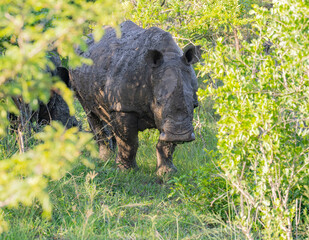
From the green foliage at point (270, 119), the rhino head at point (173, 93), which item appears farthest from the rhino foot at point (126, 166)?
the green foliage at point (270, 119)

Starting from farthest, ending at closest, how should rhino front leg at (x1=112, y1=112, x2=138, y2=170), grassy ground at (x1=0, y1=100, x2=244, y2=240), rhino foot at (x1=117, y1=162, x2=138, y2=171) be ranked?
1. rhino foot at (x1=117, y1=162, x2=138, y2=171)
2. rhino front leg at (x1=112, y1=112, x2=138, y2=170)
3. grassy ground at (x1=0, y1=100, x2=244, y2=240)

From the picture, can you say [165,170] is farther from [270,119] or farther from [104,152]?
[270,119]

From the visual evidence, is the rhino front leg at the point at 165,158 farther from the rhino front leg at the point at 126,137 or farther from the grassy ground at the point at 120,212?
the rhino front leg at the point at 126,137

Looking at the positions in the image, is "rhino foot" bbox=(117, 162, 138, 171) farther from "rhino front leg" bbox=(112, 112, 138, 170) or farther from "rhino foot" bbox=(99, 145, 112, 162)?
"rhino foot" bbox=(99, 145, 112, 162)

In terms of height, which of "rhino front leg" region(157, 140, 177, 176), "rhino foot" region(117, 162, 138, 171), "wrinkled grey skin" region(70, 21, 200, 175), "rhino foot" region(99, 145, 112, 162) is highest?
"wrinkled grey skin" region(70, 21, 200, 175)

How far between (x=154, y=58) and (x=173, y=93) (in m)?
0.61

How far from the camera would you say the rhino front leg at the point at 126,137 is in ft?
19.8

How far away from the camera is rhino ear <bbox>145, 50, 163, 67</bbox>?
567cm

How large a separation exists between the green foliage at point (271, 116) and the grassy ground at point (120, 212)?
380mm

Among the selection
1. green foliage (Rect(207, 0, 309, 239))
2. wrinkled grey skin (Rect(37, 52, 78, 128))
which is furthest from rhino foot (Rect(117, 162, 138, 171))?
green foliage (Rect(207, 0, 309, 239))

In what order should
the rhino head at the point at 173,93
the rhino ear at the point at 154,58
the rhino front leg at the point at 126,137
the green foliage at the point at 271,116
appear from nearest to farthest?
the green foliage at the point at 271,116
the rhino head at the point at 173,93
the rhino ear at the point at 154,58
the rhino front leg at the point at 126,137

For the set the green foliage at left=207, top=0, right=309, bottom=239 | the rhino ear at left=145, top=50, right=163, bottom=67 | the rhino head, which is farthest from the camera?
the rhino ear at left=145, top=50, right=163, bottom=67

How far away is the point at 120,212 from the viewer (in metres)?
4.40

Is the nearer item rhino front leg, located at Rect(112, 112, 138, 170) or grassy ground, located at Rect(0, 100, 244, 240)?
grassy ground, located at Rect(0, 100, 244, 240)
